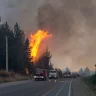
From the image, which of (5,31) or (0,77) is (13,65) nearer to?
(5,31)

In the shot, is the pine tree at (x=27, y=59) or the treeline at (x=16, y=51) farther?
the pine tree at (x=27, y=59)

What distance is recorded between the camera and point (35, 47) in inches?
3617

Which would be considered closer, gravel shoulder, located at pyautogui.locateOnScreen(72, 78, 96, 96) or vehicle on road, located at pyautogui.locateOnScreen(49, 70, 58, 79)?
gravel shoulder, located at pyautogui.locateOnScreen(72, 78, 96, 96)

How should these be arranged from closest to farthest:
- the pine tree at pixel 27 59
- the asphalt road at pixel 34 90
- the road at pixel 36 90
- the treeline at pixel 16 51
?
the asphalt road at pixel 34 90, the road at pixel 36 90, the treeline at pixel 16 51, the pine tree at pixel 27 59

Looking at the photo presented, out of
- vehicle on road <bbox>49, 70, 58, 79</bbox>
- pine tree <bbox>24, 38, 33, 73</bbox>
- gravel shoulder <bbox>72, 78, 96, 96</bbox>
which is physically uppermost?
pine tree <bbox>24, 38, 33, 73</bbox>

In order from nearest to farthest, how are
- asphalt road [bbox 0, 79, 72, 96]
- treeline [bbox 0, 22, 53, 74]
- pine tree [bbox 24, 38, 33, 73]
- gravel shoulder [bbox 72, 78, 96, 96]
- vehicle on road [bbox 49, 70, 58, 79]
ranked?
1. asphalt road [bbox 0, 79, 72, 96]
2. gravel shoulder [bbox 72, 78, 96, 96]
3. vehicle on road [bbox 49, 70, 58, 79]
4. treeline [bbox 0, 22, 53, 74]
5. pine tree [bbox 24, 38, 33, 73]

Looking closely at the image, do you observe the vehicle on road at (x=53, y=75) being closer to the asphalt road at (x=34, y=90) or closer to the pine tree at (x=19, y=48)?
the pine tree at (x=19, y=48)

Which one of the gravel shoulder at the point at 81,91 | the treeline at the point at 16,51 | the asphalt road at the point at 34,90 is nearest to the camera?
the asphalt road at the point at 34,90

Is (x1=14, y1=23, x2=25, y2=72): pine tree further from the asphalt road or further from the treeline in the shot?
the asphalt road

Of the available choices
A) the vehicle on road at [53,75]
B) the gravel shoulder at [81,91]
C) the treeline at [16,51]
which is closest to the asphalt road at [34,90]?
the gravel shoulder at [81,91]

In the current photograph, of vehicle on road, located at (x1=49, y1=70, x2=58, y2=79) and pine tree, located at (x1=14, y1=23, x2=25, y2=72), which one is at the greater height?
pine tree, located at (x1=14, y1=23, x2=25, y2=72)

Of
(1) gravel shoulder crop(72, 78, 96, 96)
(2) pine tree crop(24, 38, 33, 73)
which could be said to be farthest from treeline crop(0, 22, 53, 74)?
(1) gravel shoulder crop(72, 78, 96, 96)

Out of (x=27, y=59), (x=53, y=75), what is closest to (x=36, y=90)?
(x=53, y=75)

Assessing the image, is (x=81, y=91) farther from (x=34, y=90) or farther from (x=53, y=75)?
(x=53, y=75)
